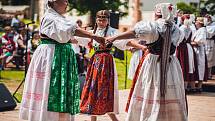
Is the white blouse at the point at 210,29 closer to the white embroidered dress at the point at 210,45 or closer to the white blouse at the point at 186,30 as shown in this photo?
the white embroidered dress at the point at 210,45

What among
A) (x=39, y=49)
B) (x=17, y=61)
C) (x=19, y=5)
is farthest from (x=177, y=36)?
(x=19, y=5)

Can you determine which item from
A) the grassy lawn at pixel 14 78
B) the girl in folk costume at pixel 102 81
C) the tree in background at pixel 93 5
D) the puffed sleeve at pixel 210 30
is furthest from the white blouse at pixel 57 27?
the tree in background at pixel 93 5

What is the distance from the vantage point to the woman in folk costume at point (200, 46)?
31.9 feet

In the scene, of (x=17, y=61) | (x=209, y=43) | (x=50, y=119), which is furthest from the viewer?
(x=17, y=61)

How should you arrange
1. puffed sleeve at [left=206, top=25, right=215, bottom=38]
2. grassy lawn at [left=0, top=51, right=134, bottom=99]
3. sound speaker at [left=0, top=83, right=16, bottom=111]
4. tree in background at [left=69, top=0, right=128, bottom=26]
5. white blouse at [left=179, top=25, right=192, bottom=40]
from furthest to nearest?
1. tree in background at [left=69, top=0, right=128, bottom=26]
2. puffed sleeve at [left=206, top=25, right=215, bottom=38]
3. grassy lawn at [left=0, top=51, right=134, bottom=99]
4. white blouse at [left=179, top=25, right=192, bottom=40]
5. sound speaker at [left=0, top=83, right=16, bottom=111]

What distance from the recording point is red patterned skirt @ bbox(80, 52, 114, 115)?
597 centimetres

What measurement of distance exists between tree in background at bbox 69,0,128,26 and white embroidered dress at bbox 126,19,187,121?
2426 centimetres

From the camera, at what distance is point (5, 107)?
23.5 ft

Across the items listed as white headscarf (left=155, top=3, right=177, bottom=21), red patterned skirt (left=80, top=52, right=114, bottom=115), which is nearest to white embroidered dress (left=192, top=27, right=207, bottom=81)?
red patterned skirt (left=80, top=52, right=114, bottom=115)

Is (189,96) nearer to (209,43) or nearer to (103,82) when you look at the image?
(209,43)

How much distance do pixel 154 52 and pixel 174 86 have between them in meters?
0.40

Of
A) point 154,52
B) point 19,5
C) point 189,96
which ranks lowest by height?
point 189,96

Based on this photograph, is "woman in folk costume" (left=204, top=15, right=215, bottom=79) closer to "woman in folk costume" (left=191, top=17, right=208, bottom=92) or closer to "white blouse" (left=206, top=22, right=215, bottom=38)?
"white blouse" (left=206, top=22, right=215, bottom=38)

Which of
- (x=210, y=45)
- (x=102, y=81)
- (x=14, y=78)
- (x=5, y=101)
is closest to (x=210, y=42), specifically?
(x=210, y=45)
